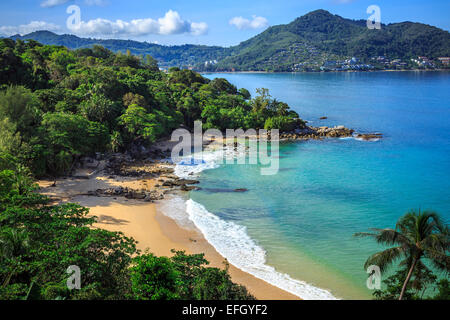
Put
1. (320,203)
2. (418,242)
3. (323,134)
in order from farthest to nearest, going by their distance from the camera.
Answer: (323,134) → (320,203) → (418,242)

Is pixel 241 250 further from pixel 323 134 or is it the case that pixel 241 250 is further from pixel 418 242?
pixel 323 134

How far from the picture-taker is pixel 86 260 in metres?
12.3

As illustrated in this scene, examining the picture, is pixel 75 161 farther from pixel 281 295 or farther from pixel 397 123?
pixel 397 123

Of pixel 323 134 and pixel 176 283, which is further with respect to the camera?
pixel 323 134

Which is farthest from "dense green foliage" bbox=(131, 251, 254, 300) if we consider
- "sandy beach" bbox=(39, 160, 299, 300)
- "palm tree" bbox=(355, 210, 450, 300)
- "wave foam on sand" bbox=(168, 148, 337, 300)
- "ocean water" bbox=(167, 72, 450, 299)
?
"palm tree" bbox=(355, 210, 450, 300)

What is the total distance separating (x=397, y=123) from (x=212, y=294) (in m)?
59.5

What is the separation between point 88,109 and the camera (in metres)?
38.0

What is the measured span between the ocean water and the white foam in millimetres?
56

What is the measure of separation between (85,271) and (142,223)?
1018 cm

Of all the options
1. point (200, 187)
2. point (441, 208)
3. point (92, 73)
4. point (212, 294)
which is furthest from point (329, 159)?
point (92, 73)

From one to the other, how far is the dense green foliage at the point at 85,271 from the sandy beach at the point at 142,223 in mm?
3468

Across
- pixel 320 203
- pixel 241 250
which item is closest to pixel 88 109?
pixel 241 250

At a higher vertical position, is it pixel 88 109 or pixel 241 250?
pixel 88 109

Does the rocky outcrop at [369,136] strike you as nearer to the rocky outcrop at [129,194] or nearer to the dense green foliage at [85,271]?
the rocky outcrop at [129,194]
